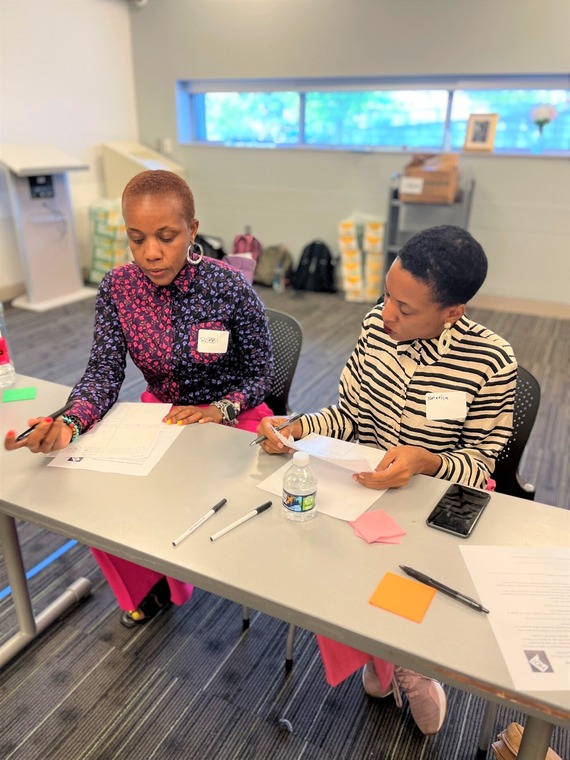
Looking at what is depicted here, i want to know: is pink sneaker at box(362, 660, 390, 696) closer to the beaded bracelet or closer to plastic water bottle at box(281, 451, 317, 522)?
plastic water bottle at box(281, 451, 317, 522)

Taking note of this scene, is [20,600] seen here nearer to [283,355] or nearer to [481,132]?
[283,355]

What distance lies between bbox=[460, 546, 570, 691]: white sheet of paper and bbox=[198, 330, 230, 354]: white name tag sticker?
0.91 metres

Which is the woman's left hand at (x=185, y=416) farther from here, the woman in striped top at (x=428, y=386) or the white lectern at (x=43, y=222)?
the white lectern at (x=43, y=222)

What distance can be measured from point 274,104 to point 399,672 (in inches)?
219

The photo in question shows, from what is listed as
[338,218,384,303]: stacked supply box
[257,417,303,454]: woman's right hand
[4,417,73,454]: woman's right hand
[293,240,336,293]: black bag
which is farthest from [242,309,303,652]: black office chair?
[293,240,336,293]: black bag

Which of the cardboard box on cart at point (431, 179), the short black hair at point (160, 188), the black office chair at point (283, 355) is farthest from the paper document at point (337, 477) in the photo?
the cardboard box on cart at point (431, 179)

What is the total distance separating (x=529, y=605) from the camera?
35.1 inches

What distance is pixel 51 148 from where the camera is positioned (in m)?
4.97

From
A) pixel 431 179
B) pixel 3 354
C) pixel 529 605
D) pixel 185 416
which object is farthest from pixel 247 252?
pixel 529 605

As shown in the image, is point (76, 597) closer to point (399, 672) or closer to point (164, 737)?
point (164, 737)

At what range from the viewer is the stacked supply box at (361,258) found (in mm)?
5164

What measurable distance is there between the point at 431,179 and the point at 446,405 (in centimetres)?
384

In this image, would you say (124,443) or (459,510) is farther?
(124,443)

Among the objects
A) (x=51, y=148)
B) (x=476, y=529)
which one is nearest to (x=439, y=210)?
(x=51, y=148)
